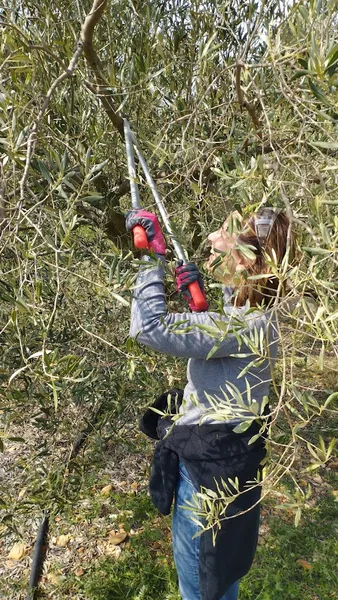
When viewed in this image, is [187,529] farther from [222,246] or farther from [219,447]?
[222,246]

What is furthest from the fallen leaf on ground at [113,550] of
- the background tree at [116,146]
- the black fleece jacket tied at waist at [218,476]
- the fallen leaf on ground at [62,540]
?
the black fleece jacket tied at waist at [218,476]

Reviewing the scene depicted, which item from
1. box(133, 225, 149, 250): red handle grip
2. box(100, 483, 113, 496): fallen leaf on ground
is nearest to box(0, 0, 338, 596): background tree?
box(133, 225, 149, 250): red handle grip

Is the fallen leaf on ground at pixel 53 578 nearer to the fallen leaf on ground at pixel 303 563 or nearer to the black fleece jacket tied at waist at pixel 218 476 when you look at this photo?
the black fleece jacket tied at waist at pixel 218 476

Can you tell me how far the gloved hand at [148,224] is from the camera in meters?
1.35

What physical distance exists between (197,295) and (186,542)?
1.02 meters

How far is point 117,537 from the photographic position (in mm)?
2969

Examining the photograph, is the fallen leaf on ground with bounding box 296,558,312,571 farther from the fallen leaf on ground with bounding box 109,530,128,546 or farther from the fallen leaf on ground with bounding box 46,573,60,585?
the fallen leaf on ground with bounding box 46,573,60,585

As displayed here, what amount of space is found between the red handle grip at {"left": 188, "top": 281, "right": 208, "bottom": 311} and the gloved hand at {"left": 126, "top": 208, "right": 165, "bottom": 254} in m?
0.15

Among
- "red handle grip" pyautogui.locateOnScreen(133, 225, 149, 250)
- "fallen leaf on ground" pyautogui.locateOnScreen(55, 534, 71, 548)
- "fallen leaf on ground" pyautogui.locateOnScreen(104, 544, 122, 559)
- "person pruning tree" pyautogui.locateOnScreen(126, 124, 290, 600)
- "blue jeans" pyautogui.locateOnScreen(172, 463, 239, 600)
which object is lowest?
"fallen leaf on ground" pyautogui.locateOnScreen(104, 544, 122, 559)

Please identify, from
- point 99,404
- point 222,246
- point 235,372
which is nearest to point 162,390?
point 99,404

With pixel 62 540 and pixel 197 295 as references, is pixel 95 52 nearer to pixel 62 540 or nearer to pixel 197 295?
pixel 197 295

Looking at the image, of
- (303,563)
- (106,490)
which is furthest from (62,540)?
(303,563)

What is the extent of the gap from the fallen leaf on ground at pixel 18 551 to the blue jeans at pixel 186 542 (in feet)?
4.69

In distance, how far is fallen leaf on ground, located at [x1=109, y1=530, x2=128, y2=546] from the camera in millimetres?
2941
